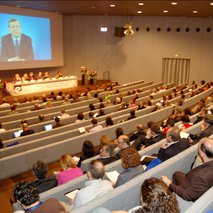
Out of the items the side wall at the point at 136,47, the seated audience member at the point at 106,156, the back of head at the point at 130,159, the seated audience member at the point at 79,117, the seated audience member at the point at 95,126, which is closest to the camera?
the back of head at the point at 130,159

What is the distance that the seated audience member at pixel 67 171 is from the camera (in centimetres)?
402

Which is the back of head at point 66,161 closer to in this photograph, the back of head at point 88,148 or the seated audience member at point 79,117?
the back of head at point 88,148

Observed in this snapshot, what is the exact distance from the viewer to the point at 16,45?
14711 mm

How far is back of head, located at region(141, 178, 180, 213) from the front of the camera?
1907 millimetres

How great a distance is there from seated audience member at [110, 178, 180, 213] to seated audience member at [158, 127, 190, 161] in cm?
195

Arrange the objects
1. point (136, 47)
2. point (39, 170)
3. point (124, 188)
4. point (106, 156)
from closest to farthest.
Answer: point (124, 188) < point (39, 170) < point (106, 156) < point (136, 47)

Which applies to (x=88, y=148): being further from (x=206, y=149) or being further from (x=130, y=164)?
(x=206, y=149)

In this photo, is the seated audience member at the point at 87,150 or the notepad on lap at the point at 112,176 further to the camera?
the seated audience member at the point at 87,150

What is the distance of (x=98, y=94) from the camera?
39.7 ft

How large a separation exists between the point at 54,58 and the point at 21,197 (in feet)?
49.3

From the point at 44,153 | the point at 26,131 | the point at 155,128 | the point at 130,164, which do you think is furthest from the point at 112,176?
the point at 26,131

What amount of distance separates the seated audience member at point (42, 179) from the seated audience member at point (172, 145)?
1.57m

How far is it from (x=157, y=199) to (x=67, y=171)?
7.73 ft

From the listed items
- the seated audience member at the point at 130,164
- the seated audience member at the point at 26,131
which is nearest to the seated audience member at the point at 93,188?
the seated audience member at the point at 130,164
